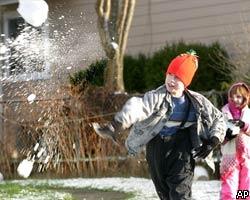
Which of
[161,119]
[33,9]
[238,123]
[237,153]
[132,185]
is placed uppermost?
[33,9]

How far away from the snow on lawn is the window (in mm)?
2493

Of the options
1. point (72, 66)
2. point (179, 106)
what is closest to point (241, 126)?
point (179, 106)

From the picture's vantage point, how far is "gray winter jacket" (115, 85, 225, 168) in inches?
205

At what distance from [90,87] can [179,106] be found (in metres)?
5.33

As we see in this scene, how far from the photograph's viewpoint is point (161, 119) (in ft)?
17.4

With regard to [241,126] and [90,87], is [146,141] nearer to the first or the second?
[241,126]

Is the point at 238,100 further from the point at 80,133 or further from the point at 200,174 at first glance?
the point at 80,133

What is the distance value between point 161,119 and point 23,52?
8340 mm

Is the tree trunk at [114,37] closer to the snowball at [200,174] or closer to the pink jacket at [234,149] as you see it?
the snowball at [200,174]

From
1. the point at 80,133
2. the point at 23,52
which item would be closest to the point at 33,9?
the point at 80,133

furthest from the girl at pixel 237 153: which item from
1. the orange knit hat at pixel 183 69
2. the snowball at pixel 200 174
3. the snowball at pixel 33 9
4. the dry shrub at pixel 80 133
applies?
the snowball at pixel 33 9

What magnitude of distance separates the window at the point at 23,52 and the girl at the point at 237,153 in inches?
234

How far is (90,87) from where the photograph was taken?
1066 cm

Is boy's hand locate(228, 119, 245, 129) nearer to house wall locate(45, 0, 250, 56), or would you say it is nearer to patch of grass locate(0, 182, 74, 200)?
patch of grass locate(0, 182, 74, 200)
